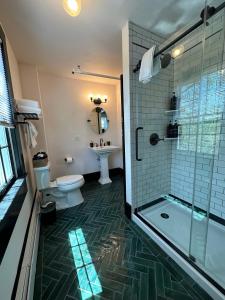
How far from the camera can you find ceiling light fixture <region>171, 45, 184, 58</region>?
2.01 m

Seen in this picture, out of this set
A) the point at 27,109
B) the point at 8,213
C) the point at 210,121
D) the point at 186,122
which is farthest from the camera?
the point at 186,122

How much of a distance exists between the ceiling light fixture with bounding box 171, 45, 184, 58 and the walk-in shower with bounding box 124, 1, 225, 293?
0.03 m

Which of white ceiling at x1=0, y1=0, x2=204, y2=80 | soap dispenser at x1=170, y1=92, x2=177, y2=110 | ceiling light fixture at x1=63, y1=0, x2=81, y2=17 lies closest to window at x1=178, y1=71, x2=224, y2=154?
soap dispenser at x1=170, y1=92, x2=177, y2=110

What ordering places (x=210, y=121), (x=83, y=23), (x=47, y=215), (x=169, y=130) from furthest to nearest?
(x=169, y=130) < (x=47, y=215) < (x=210, y=121) < (x=83, y=23)

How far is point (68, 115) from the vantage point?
10.5 feet

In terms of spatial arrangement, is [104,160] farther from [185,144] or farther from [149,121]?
[185,144]

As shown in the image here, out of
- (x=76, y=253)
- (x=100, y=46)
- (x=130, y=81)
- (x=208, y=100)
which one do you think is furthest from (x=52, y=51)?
(x=76, y=253)

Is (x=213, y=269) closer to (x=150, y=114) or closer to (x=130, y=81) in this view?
(x=150, y=114)

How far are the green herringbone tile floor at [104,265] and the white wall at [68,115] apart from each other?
1.52 m

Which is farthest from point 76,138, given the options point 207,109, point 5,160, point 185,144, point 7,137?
point 207,109

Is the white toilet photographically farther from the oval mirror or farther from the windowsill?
the oval mirror

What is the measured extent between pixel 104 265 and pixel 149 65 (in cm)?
223

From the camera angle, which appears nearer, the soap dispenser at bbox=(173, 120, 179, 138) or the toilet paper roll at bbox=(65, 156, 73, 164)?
the soap dispenser at bbox=(173, 120, 179, 138)

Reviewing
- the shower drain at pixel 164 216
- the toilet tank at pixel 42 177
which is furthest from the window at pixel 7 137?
the shower drain at pixel 164 216
